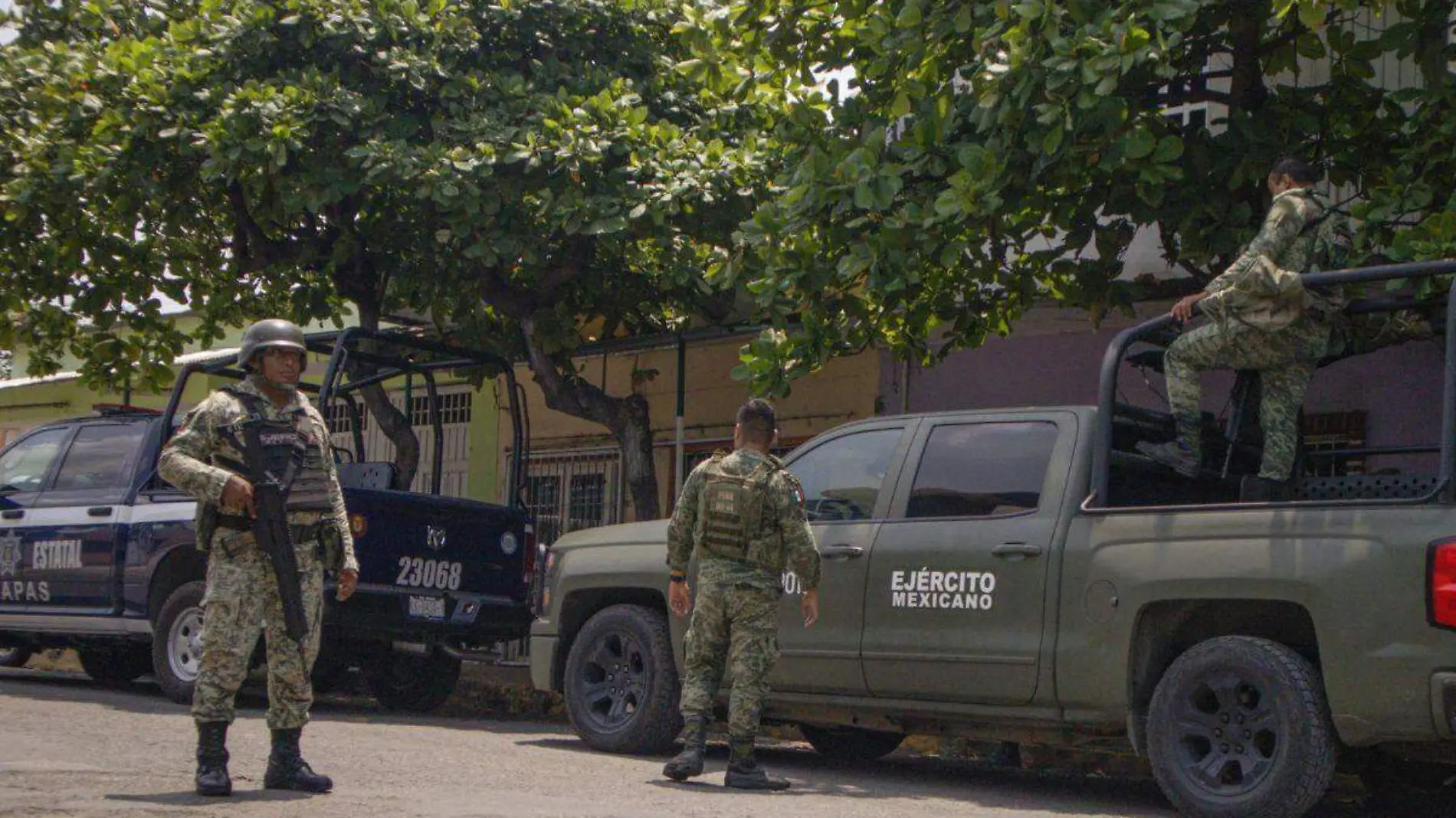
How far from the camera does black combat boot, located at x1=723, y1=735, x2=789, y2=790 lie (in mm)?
7641

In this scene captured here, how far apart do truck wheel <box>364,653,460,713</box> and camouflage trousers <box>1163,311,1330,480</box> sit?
6163 millimetres

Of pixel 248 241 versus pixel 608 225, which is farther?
pixel 248 241

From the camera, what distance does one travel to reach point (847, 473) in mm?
8633

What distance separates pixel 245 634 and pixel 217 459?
0.68 meters

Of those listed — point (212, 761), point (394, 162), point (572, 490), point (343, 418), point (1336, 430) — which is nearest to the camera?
point (212, 761)

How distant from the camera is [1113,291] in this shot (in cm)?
1147

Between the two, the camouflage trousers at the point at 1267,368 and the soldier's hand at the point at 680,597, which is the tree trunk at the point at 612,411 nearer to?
the soldier's hand at the point at 680,597

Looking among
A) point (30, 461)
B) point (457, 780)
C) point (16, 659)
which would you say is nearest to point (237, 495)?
point (457, 780)

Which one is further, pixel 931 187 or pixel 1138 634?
pixel 931 187

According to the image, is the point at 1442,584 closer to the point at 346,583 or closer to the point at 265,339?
the point at 346,583

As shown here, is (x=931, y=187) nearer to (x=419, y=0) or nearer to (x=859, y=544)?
(x=859, y=544)

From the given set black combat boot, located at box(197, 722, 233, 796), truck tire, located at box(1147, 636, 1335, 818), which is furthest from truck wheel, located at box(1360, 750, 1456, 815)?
black combat boot, located at box(197, 722, 233, 796)

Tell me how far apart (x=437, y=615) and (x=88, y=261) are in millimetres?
5879

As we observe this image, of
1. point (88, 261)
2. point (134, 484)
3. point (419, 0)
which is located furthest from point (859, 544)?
point (88, 261)
